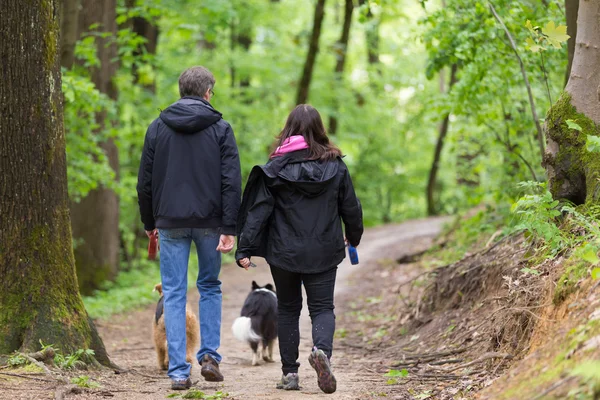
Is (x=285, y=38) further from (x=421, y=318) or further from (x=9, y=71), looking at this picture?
(x=9, y=71)

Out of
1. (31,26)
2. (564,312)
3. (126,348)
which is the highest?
(31,26)

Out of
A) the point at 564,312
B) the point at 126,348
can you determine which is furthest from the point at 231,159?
the point at 126,348

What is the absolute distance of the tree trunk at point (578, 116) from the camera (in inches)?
240

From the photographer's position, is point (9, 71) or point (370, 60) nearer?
point (9, 71)

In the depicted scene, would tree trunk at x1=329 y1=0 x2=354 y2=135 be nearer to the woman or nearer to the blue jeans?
the woman

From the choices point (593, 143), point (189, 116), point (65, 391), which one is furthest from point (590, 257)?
point (65, 391)

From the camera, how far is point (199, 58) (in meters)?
20.9

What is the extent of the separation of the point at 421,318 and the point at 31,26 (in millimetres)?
5274

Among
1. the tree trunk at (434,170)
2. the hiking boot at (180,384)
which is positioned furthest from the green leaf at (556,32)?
the tree trunk at (434,170)

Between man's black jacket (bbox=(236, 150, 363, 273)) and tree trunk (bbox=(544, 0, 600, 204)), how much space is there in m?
2.02

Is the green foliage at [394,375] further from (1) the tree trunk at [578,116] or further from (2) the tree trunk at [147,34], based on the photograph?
(2) the tree trunk at [147,34]

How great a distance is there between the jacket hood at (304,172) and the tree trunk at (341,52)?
57.3 ft

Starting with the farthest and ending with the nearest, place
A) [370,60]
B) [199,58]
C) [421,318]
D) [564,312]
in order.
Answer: [370,60] → [199,58] → [421,318] → [564,312]

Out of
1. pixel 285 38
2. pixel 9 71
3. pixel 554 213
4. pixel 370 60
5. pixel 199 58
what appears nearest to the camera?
pixel 554 213
